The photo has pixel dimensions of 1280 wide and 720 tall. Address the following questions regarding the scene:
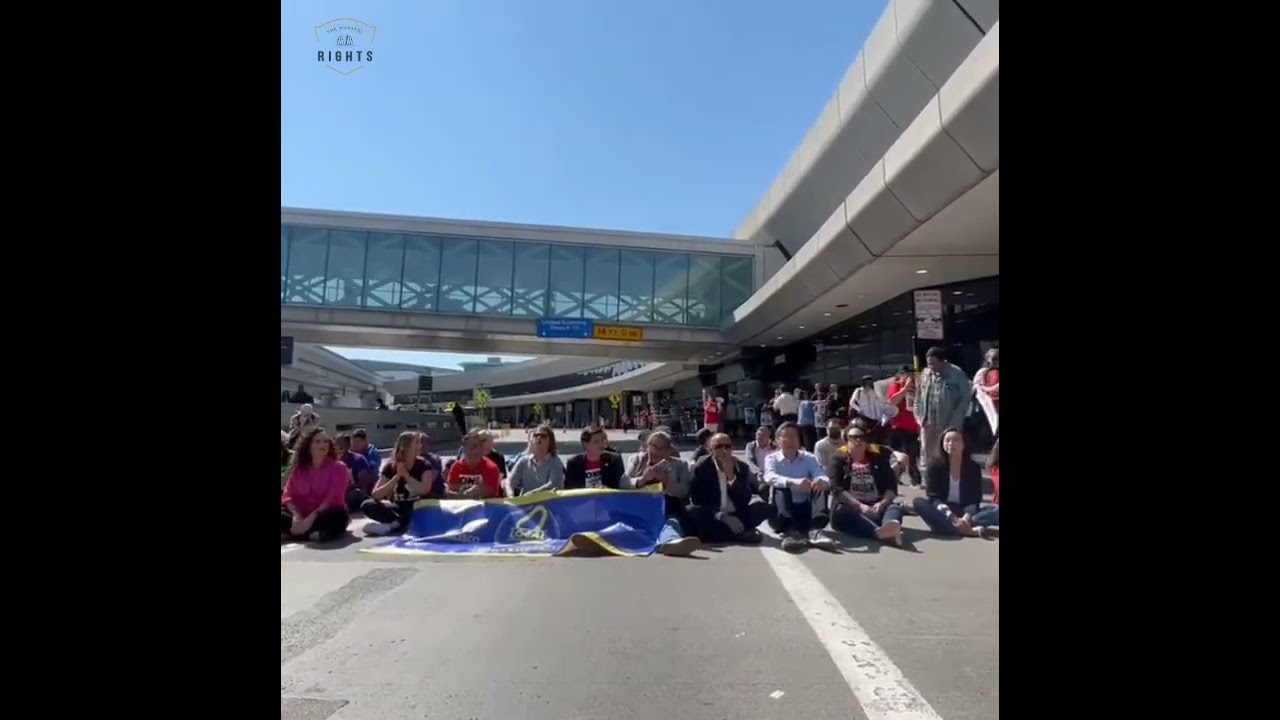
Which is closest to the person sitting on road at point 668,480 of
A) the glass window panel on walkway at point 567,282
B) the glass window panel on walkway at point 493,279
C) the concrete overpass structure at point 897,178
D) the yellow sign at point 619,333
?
the concrete overpass structure at point 897,178

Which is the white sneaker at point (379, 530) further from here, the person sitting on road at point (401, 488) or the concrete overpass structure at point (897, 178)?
the concrete overpass structure at point (897, 178)

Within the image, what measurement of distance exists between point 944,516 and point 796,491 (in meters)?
1.60

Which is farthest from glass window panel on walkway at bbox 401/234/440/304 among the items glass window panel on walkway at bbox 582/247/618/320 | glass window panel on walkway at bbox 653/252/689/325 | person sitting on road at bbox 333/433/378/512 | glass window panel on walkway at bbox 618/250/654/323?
person sitting on road at bbox 333/433/378/512

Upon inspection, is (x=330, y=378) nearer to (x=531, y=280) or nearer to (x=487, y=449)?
(x=531, y=280)

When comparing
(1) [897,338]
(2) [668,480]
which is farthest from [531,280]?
(2) [668,480]

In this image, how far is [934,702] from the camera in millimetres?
3312

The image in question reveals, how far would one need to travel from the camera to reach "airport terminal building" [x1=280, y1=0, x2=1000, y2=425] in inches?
440

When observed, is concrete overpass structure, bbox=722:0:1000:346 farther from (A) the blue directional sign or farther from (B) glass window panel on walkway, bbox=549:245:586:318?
(B) glass window panel on walkway, bbox=549:245:586:318

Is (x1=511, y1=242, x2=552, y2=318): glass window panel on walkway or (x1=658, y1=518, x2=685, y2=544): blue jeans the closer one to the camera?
(x1=658, y1=518, x2=685, y2=544): blue jeans

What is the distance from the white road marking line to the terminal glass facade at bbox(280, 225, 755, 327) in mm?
22068
